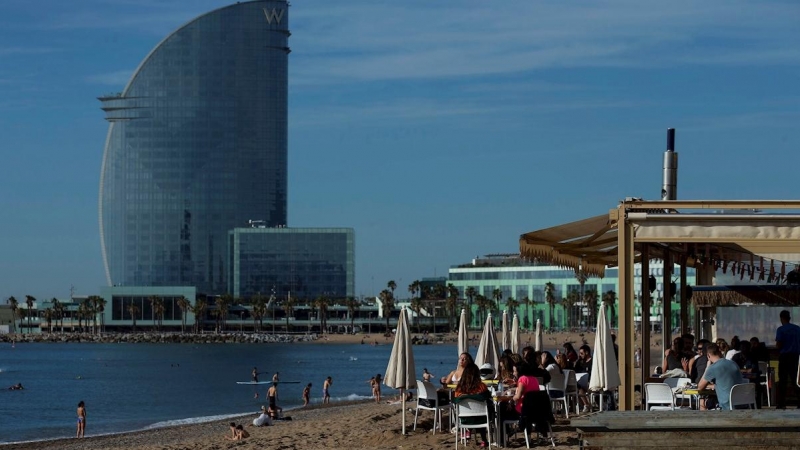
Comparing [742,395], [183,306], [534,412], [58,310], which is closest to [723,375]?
[742,395]

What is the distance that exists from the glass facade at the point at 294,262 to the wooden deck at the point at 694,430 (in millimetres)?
180629

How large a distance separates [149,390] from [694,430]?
54.9 meters

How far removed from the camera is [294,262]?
7441 inches

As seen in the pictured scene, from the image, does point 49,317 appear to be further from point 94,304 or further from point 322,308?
point 322,308

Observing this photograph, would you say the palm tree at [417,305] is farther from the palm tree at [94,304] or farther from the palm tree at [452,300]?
the palm tree at [94,304]

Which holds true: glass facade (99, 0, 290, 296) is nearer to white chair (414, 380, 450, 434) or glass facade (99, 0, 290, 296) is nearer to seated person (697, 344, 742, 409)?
white chair (414, 380, 450, 434)

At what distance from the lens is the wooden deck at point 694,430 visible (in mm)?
8617

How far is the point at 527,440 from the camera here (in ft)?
41.3

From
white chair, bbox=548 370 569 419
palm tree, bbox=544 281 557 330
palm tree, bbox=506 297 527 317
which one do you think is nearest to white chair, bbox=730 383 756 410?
white chair, bbox=548 370 569 419

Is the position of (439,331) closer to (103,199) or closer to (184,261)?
(184,261)

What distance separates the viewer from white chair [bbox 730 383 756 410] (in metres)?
11.9

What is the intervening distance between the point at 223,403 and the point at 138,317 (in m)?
133

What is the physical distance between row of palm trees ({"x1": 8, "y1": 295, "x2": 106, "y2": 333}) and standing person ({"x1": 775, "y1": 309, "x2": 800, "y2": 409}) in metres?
168

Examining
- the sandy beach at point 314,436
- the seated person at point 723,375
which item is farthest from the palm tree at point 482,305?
the seated person at point 723,375
